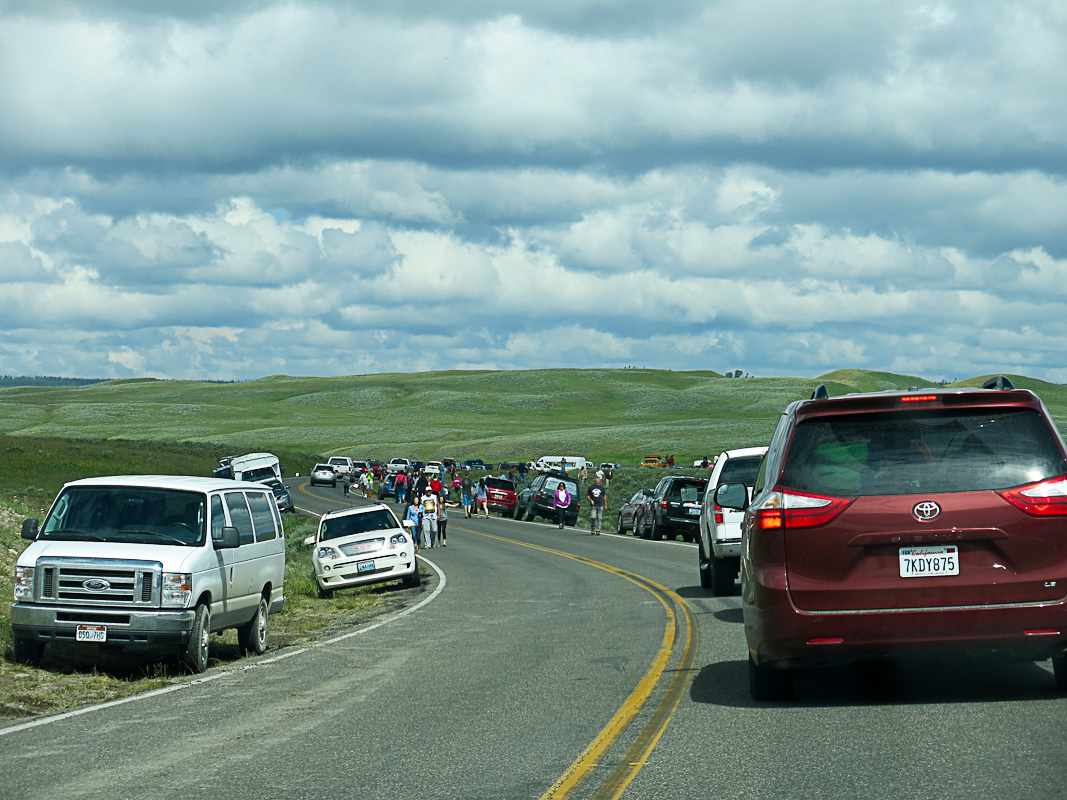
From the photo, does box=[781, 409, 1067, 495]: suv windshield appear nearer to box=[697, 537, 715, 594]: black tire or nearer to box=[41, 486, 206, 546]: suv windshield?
box=[41, 486, 206, 546]: suv windshield

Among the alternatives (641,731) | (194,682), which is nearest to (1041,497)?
(641,731)

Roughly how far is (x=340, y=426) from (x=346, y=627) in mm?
129664

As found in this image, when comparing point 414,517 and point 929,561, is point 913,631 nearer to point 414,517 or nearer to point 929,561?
point 929,561

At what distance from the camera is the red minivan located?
7551 mm

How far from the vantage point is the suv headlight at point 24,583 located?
38.5ft

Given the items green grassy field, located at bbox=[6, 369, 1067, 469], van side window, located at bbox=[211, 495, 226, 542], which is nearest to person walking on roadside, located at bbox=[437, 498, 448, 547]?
van side window, located at bbox=[211, 495, 226, 542]

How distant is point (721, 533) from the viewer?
667 inches

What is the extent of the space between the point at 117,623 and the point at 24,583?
42.1 inches

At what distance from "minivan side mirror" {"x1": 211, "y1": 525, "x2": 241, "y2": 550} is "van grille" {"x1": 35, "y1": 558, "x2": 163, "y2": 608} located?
894mm

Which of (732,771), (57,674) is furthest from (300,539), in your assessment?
(732,771)

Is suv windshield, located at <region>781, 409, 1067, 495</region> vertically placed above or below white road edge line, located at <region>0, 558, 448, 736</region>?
above

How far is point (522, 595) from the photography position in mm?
19406

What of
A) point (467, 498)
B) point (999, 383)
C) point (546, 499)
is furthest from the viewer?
point (467, 498)

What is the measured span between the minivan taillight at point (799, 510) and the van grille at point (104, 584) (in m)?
6.41
